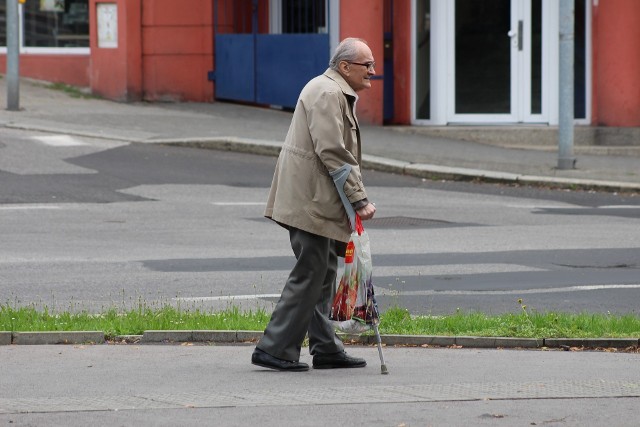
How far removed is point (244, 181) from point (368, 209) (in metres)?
10.8

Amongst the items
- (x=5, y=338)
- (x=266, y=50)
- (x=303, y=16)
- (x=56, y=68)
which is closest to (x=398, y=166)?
(x=266, y=50)

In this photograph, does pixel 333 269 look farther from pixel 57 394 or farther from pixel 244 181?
pixel 244 181

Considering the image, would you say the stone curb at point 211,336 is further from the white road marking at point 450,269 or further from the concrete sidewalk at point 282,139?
the concrete sidewalk at point 282,139

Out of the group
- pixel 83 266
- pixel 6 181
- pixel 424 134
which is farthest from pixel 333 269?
pixel 424 134

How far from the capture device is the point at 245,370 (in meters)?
7.52

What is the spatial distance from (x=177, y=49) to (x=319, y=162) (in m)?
17.8

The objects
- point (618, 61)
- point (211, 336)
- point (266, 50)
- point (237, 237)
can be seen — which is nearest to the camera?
point (211, 336)

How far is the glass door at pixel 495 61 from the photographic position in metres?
23.3

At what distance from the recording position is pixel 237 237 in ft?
44.2

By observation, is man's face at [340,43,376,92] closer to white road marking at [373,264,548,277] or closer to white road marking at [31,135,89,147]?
white road marking at [373,264,548,277]

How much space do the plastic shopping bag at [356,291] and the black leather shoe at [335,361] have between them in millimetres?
162

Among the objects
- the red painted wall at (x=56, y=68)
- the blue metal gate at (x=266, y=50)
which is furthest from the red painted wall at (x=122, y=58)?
the blue metal gate at (x=266, y=50)

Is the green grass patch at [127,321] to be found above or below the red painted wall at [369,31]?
below

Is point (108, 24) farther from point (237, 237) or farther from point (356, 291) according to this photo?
point (356, 291)
